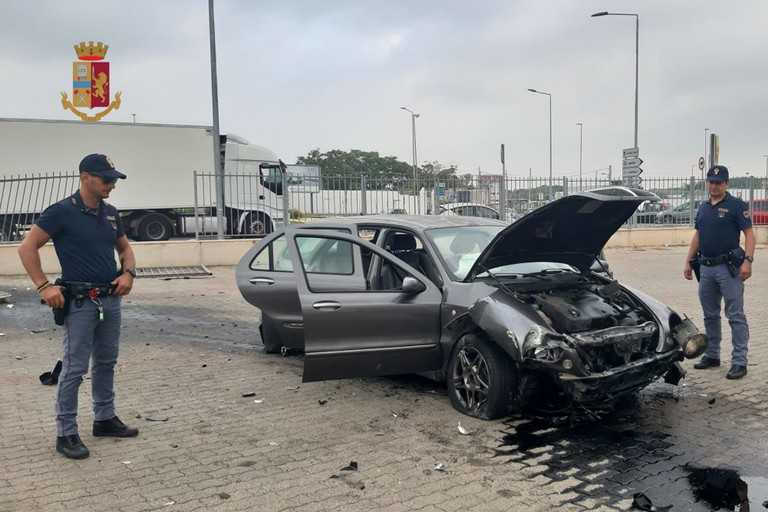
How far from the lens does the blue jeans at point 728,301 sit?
6.10 m

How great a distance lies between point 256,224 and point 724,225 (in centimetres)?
1257

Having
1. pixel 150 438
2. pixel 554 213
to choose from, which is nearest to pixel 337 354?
pixel 150 438

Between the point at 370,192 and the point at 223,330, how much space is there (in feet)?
26.6

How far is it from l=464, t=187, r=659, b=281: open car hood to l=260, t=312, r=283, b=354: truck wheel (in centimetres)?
278

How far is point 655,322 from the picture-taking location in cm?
511

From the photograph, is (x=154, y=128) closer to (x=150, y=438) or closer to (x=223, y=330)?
(x=223, y=330)

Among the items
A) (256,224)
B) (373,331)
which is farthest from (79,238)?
(256,224)

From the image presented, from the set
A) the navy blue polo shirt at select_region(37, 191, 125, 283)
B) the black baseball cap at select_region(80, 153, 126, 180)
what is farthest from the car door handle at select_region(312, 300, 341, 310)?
the black baseball cap at select_region(80, 153, 126, 180)

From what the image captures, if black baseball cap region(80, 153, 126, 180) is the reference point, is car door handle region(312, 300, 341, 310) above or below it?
below

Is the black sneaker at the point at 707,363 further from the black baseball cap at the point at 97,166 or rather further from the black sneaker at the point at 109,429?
the black baseball cap at the point at 97,166

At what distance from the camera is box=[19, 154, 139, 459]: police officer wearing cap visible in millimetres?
4207

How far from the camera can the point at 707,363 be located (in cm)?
644

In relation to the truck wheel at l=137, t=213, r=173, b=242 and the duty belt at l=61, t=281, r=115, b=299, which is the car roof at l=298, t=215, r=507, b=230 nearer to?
the duty belt at l=61, t=281, r=115, b=299

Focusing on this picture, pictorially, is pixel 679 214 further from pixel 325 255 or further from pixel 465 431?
pixel 465 431
